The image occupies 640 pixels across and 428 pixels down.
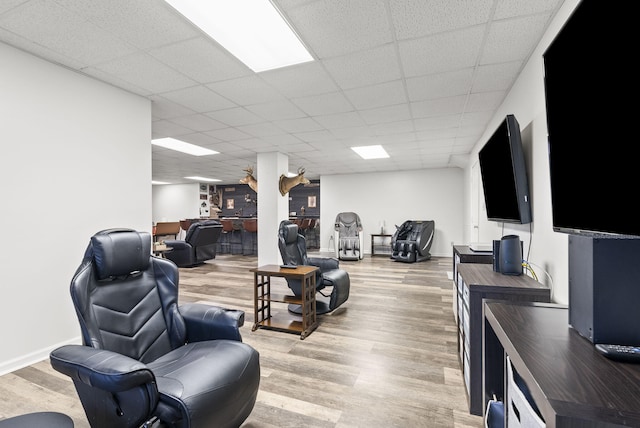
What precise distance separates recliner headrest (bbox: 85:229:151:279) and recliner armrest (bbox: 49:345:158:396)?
52 cm

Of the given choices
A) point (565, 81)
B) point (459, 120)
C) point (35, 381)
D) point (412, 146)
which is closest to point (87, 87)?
point (35, 381)

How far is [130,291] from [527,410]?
7.05ft

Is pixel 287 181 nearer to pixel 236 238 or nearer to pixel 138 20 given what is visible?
pixel 236 238

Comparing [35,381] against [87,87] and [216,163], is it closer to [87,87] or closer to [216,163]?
[87,87]

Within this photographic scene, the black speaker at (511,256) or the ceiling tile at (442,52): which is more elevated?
the ceiling tile at (442,52)

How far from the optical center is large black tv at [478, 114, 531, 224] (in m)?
2.31

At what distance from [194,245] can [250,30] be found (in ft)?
20.7

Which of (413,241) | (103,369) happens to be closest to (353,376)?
(103,369)

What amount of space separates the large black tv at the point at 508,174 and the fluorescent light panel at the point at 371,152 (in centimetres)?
322

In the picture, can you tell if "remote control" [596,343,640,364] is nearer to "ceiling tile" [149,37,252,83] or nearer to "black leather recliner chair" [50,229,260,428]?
"black leather recliner chair" [50,229,260,428]

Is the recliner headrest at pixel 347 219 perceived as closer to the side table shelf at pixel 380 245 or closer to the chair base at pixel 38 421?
the side table shelf at pixel 380 245

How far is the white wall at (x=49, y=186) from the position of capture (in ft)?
8.20

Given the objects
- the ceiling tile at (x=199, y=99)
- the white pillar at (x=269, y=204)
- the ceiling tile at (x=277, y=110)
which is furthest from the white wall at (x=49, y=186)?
the white pillar at (x=269, y=204)

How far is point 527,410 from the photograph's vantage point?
0.88 metres
